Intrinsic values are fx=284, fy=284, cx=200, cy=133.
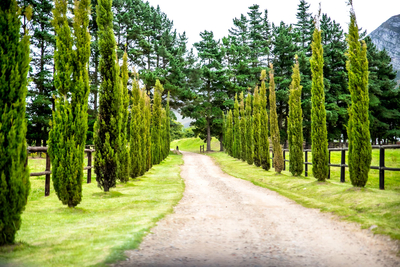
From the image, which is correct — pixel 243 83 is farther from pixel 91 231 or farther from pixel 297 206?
pixel 91 231

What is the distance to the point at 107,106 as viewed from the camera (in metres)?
10.1

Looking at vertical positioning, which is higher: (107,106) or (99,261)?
(107,106)

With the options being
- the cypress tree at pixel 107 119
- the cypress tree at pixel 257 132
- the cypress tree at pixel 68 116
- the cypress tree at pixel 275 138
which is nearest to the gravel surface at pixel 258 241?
the cypress tree at pixel 68 116

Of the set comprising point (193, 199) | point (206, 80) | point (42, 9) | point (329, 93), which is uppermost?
point (42, 9)

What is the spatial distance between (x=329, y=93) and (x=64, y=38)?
38562 mm

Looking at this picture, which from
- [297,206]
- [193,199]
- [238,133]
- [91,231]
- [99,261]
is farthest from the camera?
[238,133]

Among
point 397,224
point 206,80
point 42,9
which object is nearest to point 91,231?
point 397,224

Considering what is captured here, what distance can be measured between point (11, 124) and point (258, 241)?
447 cm

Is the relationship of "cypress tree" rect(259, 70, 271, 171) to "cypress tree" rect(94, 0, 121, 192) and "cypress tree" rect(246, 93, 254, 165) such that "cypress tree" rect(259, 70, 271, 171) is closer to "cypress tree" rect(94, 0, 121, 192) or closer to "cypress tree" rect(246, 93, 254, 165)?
"cypress tree" rect(246, 93, 254, 165)

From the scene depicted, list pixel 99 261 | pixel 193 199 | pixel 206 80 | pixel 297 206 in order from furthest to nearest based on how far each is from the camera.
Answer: pixel 206 80 → pixel 193 199 → pixel 297 206 → pixel 99 261

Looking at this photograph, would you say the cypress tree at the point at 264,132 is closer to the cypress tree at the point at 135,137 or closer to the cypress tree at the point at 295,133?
the cypress tree at the point at 295,133

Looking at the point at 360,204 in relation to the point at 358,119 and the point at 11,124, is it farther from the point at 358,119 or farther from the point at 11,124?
the point at 11,124

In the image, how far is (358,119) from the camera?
30.8ft

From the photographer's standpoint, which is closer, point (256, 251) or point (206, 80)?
point (256, 251)
